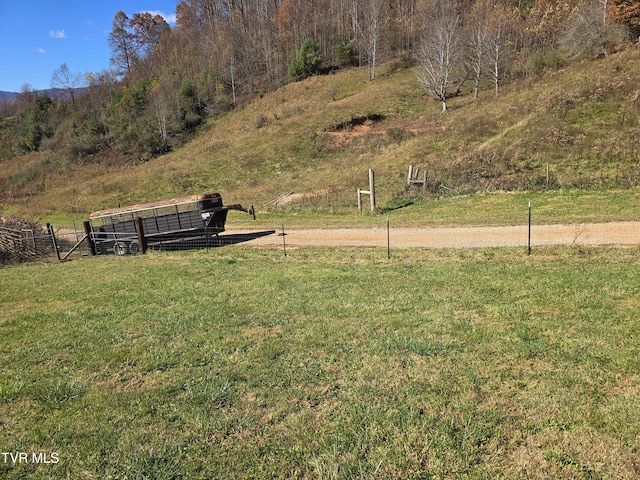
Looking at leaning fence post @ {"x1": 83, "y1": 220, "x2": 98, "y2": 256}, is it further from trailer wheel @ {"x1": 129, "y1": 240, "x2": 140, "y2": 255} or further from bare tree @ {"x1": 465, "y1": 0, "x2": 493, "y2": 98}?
bare tree @ {"x1": 465, "y1": 0, "x2": 493, "y2": 98}

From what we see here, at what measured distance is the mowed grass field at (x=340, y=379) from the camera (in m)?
3.83

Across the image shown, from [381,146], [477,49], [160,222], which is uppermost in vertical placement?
[477,49]

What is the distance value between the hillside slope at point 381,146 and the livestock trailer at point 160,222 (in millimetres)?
9420

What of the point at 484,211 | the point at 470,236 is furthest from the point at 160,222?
the point at 484,211

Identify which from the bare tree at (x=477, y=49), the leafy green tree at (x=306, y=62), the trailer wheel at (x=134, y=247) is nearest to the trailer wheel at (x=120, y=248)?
the trailer wheel at (x=134, y=247)

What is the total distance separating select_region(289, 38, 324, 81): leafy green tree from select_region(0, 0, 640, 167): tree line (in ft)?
0.66

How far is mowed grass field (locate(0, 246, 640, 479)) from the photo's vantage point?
151 inches

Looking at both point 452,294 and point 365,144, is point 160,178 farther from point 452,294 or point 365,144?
point 452,294

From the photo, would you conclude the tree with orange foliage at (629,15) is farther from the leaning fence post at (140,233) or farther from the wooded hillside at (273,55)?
the leaning fence post at (140,233)

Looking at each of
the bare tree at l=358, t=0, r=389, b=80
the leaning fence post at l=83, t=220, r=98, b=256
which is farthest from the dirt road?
the bare tree at l=358, t=0, r=389, b=80

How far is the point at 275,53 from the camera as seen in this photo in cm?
8375

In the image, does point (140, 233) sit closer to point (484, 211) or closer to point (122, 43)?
point (484, 211)

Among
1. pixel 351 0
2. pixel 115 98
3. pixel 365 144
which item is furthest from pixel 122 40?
pixel 365 144

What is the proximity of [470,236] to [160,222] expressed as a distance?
13.6 metres
